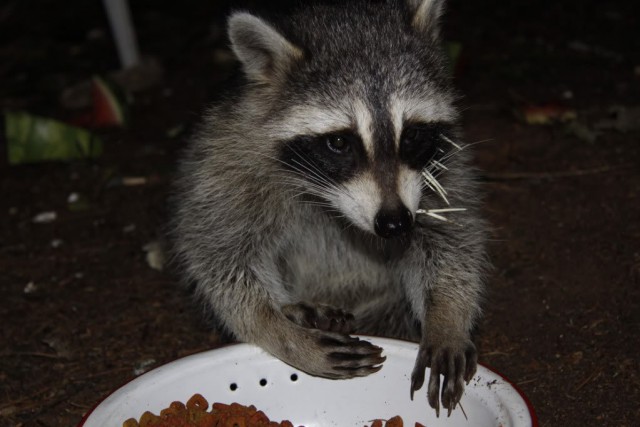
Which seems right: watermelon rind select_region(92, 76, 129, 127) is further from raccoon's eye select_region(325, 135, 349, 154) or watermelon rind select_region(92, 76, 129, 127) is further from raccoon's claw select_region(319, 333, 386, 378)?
raccoon's claw select_region(319, 333, 386, 378)

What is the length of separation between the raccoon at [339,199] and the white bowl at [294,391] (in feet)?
0.16

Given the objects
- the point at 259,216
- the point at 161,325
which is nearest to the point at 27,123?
the point at 161,325

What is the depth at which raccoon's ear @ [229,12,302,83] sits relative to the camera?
2.54 meters

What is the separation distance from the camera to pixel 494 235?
11.8 ft

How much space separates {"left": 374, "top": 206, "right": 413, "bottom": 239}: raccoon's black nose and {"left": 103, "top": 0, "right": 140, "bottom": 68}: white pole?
3006 millimetres

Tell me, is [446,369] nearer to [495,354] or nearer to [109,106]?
[495,354]

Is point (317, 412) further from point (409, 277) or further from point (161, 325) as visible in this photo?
point (161, 325)

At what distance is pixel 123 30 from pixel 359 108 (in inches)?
118

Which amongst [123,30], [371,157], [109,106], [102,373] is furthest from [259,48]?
[123,30]

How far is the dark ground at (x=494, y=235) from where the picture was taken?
9.33ft

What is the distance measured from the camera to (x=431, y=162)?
2.71 meters

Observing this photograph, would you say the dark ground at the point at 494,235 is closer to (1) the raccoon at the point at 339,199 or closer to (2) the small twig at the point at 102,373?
(2) the small twig at the point at 102,373

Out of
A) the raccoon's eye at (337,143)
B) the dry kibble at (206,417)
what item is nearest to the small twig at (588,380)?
the dry kibble at (206,417)

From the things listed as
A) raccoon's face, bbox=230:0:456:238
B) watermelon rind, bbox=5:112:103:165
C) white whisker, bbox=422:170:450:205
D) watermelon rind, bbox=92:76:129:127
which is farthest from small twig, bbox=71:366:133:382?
watermelon rind, bbox=92:76:129:127
